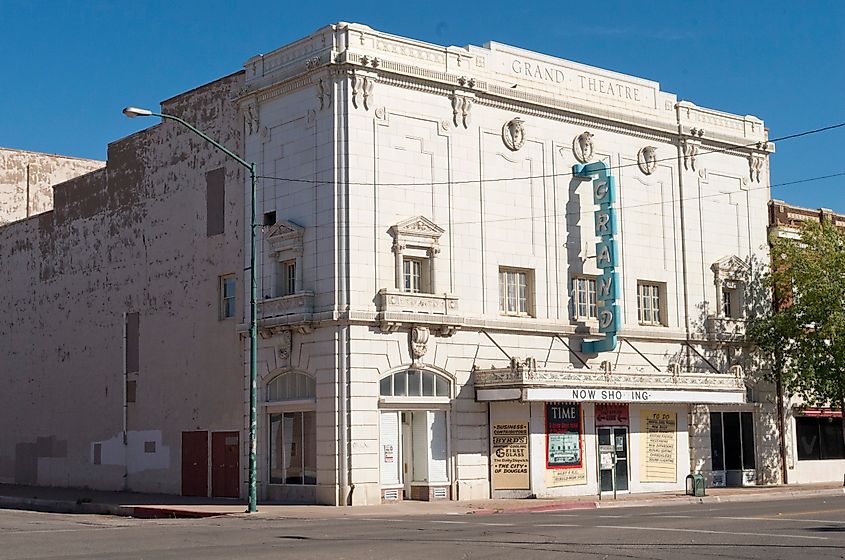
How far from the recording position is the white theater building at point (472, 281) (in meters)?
35.6

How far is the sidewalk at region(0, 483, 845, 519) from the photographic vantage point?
106 feet

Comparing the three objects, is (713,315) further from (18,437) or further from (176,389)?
(18,437)

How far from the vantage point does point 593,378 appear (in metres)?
38.0

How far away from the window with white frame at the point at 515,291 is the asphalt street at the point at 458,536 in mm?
Result: 9863

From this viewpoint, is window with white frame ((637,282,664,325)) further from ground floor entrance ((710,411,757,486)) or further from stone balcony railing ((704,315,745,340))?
ground floor entrance ((710,411,757,486))

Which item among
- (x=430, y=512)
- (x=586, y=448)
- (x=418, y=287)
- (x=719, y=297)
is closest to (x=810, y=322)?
(x=719, y=297)

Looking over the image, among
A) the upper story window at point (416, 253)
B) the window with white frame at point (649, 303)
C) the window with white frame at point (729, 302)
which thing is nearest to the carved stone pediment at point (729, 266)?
the window with white frame at point (729, 302)

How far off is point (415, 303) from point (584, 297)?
8.04 metres

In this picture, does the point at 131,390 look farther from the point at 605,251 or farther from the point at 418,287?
the point at 605,251

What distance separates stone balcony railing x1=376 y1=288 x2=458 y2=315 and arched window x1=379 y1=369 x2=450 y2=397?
1942 mm

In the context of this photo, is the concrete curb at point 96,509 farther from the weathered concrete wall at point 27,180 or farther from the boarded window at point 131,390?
the weathered concrete wall at point 27,180

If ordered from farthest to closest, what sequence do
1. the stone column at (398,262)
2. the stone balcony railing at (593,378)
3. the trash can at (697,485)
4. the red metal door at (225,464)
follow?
the red metal door at (225,464) < the trash can at (697,485) < the stone balcony railing at (593,378) < the stone column at (398,262)

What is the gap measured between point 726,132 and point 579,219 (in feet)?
31.0

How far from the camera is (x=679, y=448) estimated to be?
4269 cm
